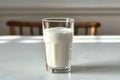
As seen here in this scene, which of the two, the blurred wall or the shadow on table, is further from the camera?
the blurred wall

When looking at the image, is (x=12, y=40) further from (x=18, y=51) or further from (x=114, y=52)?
(x=114, y=52)

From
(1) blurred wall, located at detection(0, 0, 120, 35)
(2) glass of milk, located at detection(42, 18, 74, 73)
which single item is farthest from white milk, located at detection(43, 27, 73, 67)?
(1) blurred wall, located at detection(0, 0, 120, 35)

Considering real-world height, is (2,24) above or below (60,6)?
below

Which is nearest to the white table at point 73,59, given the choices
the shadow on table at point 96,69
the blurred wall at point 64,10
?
the shadow on table at point 96,69

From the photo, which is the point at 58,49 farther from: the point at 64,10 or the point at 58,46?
the point at 64,10

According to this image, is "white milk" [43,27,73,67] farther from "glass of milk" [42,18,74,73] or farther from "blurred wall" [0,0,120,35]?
"blurred wall" [0,0,120,35]

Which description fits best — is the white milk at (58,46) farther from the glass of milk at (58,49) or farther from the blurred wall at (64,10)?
the blurred wall at (64,10)

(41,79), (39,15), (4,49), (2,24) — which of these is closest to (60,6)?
(39,15)
